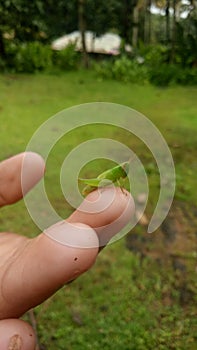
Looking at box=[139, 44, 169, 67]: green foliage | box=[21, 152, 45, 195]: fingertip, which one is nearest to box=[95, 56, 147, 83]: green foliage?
box=[139, 44, 169, 67]: green foliage

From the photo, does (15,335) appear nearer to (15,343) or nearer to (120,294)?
(15,343)

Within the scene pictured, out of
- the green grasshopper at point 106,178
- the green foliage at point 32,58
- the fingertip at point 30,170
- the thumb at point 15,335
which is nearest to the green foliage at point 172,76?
Result: the green foliage at point 32,58

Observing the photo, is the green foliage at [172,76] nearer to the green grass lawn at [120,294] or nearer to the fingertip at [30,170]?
the green grass lawn at [120,294]

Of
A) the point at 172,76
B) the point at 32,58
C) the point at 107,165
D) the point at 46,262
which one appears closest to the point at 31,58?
the point at 32,58

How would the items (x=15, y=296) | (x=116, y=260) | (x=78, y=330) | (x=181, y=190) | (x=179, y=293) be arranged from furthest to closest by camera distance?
(x=181, y=190)
(x=116, y=260)
(x=179, y=293)
(x=78, y=330)
(x=15, y=296)

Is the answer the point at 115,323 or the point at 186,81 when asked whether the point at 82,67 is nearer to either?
the point at 186,81

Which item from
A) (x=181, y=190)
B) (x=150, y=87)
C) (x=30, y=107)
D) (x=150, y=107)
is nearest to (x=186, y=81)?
(x=150, y=87)
